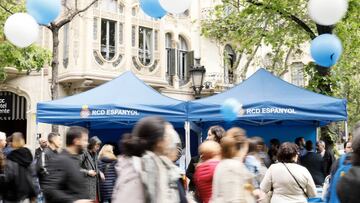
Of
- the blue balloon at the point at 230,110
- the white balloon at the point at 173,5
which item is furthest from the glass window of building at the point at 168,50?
the white balloon at the point at 173,5

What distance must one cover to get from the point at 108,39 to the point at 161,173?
2205 cm

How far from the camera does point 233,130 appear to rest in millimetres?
5680

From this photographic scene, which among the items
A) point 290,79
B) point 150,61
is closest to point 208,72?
point 150,61

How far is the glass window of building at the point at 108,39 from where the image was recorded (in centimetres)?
2548

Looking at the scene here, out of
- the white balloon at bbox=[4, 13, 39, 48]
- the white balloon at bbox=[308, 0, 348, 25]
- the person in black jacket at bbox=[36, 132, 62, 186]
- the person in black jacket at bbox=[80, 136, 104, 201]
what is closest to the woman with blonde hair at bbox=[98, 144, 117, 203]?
the person in black jacket at bbox=[80, 136, 104, 201]

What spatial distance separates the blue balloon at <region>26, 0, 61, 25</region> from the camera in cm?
1006

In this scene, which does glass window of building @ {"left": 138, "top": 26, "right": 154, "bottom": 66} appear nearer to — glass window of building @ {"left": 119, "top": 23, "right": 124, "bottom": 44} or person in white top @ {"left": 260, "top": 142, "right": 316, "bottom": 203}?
glass window of building @ {"left": 119, "top": 23, "right": 124, "bottom": 44}

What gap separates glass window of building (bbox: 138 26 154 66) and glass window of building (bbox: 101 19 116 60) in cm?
181

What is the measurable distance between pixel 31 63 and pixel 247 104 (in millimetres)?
10210

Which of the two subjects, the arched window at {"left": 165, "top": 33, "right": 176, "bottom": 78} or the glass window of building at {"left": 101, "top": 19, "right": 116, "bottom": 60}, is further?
the arched window at {"left": 165, "top": 33, "right": 176, "bottom": 78}

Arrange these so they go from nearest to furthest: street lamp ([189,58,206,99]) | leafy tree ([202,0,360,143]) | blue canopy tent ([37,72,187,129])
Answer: blue canopy tent ([37,72,187,129]) < leafy tree ([202,0,360,143]) < street lamp ([189,58,206,99])

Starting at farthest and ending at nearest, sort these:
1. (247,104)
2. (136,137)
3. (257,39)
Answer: (257,39) → (247,104) → (136,137)

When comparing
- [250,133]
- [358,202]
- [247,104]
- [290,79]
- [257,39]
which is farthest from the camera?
[290,79]

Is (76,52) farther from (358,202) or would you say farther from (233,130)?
(358,202)
